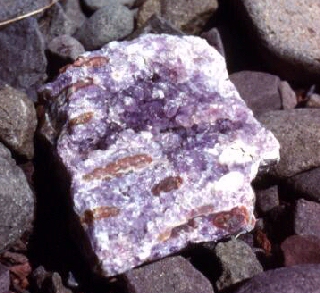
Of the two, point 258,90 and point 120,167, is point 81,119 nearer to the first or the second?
point 120,167

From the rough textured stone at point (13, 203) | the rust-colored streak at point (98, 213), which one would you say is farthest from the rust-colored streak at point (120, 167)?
the rough textured stone at point (13, 203)

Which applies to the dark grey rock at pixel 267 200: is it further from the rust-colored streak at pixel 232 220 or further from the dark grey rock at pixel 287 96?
the dark grey rock at pixel 287 96

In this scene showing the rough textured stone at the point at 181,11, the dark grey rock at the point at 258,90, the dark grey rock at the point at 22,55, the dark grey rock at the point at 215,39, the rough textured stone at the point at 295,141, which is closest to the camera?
the rough textured stone at the point at 295,141

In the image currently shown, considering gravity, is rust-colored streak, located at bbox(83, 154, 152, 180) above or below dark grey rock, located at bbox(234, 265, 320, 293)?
above

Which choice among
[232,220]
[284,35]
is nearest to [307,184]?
[232,220]

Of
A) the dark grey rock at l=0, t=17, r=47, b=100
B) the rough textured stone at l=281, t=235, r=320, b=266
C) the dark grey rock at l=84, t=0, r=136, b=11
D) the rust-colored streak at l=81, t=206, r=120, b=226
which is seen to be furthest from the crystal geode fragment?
the dark grey rock at l=84, t=0, r=136, b=11

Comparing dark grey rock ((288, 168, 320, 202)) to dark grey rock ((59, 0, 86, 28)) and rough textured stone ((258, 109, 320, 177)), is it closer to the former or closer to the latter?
rough textured stone ((258, 109, 320, 177))
